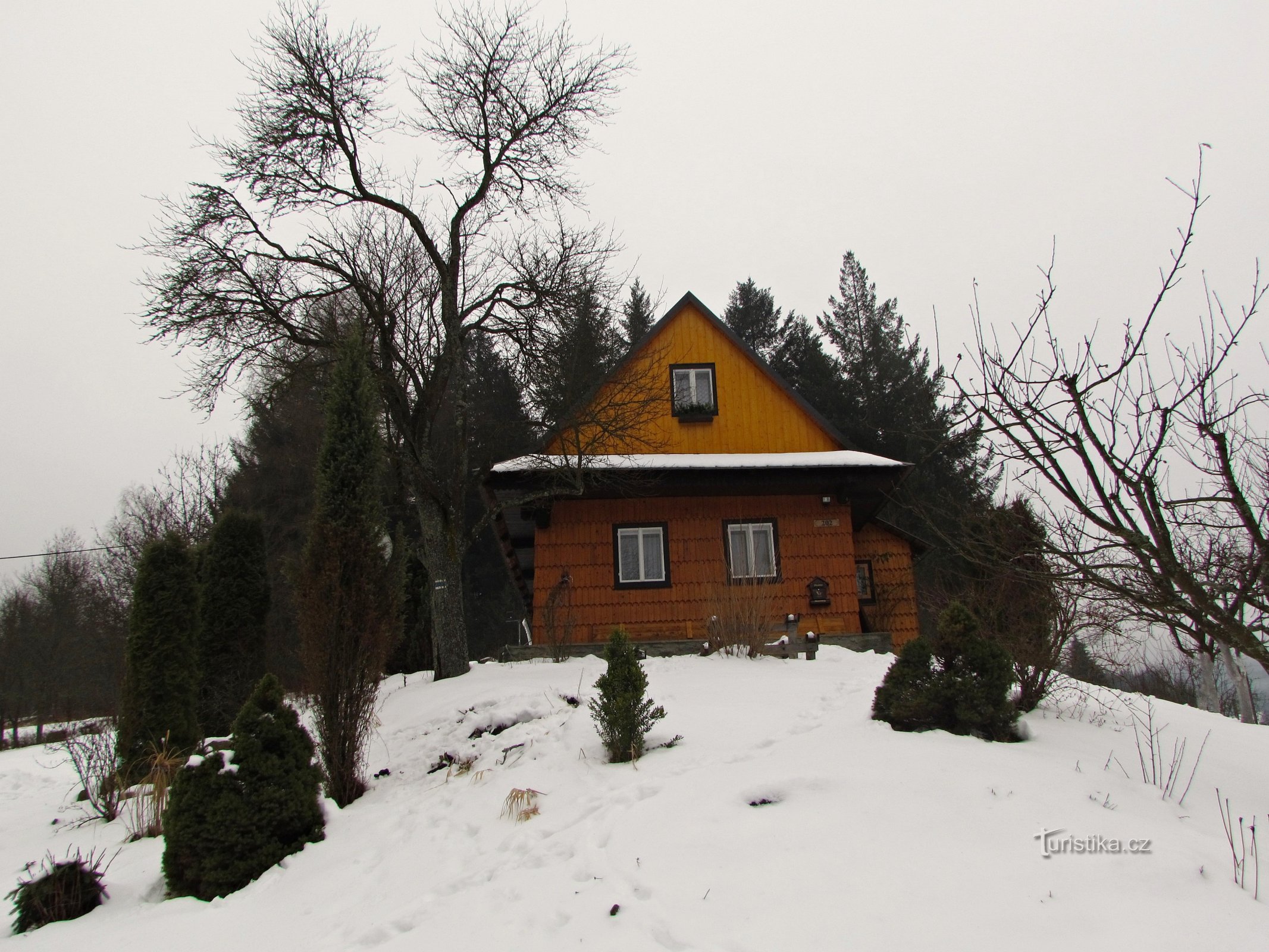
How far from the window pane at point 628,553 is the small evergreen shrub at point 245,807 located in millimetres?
8013

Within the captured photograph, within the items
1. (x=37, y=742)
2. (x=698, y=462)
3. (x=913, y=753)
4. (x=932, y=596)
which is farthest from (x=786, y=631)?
(x=37, y=742)

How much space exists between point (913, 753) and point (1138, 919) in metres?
1.94

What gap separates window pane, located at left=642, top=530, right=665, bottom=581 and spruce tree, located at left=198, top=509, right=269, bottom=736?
6182 millimetres

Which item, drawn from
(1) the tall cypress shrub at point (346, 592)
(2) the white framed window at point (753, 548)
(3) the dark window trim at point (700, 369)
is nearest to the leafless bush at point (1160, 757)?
(1) the tall cypress shrub at point (346, 592)

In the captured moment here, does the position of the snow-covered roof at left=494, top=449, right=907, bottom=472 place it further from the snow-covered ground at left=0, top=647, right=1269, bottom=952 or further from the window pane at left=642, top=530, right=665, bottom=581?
the snow-covered ground at left=0, top=647, right=1269, bottom=952

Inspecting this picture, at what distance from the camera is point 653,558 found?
13.7 meters

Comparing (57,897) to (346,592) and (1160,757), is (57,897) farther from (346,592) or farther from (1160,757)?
(1160,757)

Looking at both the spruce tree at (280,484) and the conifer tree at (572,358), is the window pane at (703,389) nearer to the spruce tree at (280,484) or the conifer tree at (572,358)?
the conifer tree at (572,358)

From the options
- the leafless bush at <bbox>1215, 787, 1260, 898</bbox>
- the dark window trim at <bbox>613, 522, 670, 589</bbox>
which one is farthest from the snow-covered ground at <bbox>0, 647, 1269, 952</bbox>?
the dark window trim at <bbox>613, 522, 670, 589</bbox>

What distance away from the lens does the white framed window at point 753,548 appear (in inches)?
538

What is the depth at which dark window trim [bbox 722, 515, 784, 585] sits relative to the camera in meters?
13.5

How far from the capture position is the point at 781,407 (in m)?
14.9

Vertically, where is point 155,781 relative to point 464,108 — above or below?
below

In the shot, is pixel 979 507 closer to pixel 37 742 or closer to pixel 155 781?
pixel 155 781
